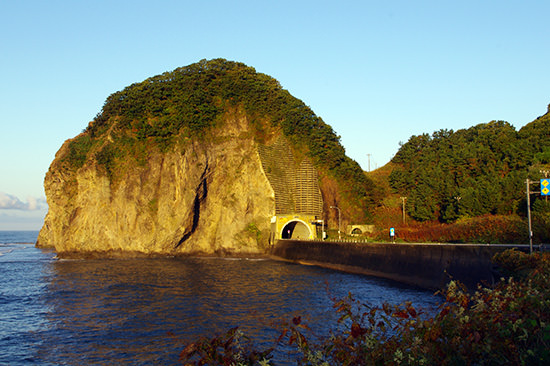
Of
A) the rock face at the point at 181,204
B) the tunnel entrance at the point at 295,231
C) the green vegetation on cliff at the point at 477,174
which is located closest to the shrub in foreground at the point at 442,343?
the green vegetation on cliff at the point at 477,174

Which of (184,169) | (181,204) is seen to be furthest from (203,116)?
(181,204)

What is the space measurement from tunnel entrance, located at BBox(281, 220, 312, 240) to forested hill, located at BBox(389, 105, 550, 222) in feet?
74.1

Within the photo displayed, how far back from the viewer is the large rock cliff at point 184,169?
85.8 meters

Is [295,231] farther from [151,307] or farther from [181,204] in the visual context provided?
[151,307]

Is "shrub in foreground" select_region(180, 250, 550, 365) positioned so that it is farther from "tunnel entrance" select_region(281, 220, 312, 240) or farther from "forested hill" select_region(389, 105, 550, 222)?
"tunnel entrance" select_region(281, 220, 312, 240)

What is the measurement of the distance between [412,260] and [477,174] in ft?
152

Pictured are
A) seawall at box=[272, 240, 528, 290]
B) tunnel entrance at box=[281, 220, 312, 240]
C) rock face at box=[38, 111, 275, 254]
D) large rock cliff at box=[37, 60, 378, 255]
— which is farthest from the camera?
tunnel entrance at box=[281, 220, 312, 240]

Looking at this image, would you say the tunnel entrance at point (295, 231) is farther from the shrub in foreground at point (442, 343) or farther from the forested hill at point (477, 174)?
the shrub in foreground at point (442, 343)

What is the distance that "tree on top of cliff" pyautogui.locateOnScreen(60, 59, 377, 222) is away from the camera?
297 ft

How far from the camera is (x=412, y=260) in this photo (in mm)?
47344

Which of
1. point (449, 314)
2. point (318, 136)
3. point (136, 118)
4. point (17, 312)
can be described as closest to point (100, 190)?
point (136, 118)

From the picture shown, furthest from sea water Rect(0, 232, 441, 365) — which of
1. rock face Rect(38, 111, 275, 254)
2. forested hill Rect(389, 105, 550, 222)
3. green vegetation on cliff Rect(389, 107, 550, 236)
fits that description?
forested hill Rect(389, 105, 550, 222)

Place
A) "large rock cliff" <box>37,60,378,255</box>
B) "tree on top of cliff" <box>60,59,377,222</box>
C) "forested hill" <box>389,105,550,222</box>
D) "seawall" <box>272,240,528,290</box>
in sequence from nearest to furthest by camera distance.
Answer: "seawall" <box>272,240,528,290</box> → "forested hill" <box>389,105,550,222</box> → "large rock cliff" <box>37,60,378,255</box> → "tree on top of cliff" <box>60,59,377,222</box>

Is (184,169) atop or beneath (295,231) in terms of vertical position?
atop
